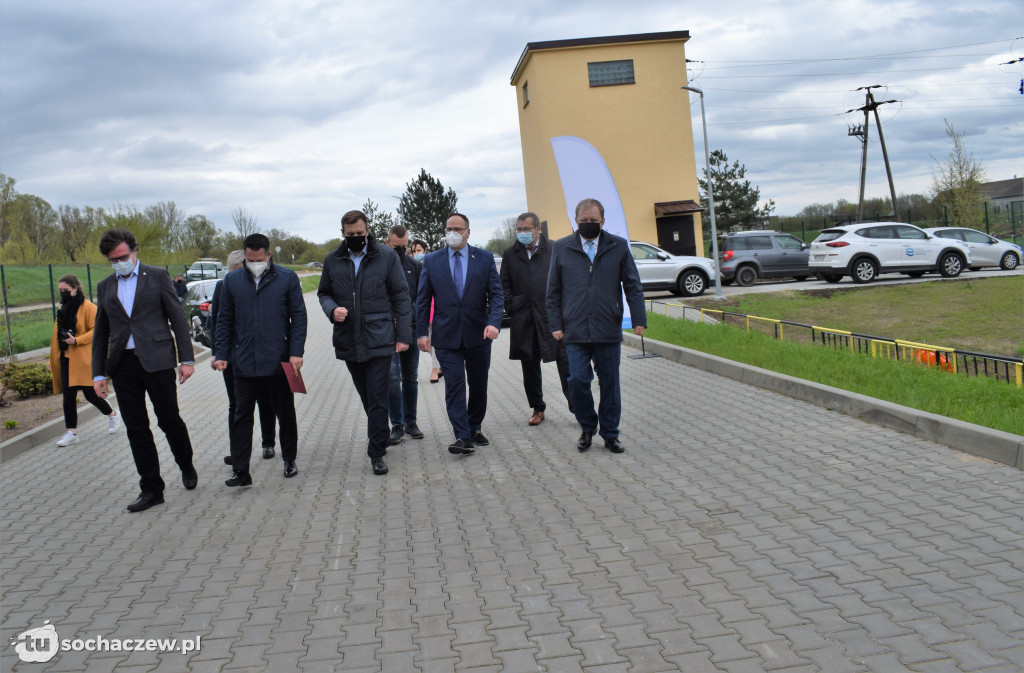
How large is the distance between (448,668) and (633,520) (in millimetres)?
2006

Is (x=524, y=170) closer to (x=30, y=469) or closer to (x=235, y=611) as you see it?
(x=30, y=469)

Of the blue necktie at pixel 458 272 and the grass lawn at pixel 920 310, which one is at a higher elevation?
the blue necktie at pixel 458 272

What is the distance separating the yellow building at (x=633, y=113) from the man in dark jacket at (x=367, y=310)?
2753cm

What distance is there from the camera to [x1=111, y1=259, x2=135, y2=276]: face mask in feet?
19.3

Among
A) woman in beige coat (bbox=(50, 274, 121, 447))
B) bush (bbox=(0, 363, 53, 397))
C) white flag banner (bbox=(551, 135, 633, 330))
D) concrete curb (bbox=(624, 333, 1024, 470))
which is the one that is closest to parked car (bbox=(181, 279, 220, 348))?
bush (bbox=(0, 363, 53, 397))

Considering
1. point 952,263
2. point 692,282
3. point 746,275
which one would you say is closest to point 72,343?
point 692,282

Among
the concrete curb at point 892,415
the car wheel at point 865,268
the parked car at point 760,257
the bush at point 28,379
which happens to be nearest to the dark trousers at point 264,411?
the concrete curb at point 892,415

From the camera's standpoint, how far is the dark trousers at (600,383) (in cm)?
686

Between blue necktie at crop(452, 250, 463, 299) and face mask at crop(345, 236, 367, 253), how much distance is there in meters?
A: 0.91

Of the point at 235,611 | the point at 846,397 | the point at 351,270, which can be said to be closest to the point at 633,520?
the point at 235,611

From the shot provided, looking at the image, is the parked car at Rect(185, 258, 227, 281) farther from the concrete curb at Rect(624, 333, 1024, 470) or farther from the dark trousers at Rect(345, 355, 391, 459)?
the dark trousers at Rect(345, 355, 391, 459)

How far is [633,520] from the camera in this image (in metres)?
5.05

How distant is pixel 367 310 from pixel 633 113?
95.6ft

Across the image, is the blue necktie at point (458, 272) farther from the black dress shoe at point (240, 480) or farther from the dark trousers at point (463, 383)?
the black dress shoe at point (240, 480)
